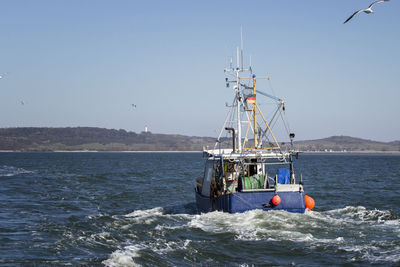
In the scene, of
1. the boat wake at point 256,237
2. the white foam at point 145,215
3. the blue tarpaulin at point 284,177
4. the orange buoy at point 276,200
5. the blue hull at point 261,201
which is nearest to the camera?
the boat wake at point 256,237

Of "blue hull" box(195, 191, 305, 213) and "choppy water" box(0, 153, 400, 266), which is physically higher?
"blue hull" box(195, 191, 305, 213)

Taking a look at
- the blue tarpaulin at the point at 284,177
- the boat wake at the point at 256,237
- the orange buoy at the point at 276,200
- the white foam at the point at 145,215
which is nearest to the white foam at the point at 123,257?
the boat wake at the point at 256,237

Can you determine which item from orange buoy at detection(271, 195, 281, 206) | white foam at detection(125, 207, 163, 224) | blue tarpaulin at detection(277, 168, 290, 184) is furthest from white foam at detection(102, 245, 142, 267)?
blue tarpaulin at detection(277, 168, 290, 184)

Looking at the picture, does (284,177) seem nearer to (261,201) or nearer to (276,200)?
(261,201)

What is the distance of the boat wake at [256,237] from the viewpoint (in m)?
17.6

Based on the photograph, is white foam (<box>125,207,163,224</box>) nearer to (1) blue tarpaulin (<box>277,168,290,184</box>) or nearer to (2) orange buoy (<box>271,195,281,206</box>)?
(2) orange buoy (<box>271,195,281,206</box>)

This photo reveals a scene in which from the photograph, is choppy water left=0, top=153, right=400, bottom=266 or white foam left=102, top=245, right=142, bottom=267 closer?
white foam left=102, top=245, right=142, bottom=267

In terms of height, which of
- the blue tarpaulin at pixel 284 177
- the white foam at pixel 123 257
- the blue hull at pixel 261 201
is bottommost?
the white foam at pixel 123 257

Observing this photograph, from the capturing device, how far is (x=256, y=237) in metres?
20.5

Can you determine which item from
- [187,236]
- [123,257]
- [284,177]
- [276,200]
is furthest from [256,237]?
[284,177]

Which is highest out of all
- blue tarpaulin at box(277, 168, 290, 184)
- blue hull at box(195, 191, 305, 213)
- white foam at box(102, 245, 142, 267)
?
blue tarpaulin at box(277, 168, 290, 184)

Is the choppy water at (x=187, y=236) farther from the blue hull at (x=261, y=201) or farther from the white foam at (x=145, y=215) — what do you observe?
the blue hull at (x=261, y=201)

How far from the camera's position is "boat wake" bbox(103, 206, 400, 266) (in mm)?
17641

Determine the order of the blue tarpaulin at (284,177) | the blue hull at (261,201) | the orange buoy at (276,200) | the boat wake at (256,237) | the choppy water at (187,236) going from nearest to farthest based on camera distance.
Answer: the choppy water at (187,236) → the boat wake at (256,237) → the orange buoy at (276,200) → the blue hull at (261,201) → the blue tarpaulin at (284,177)
